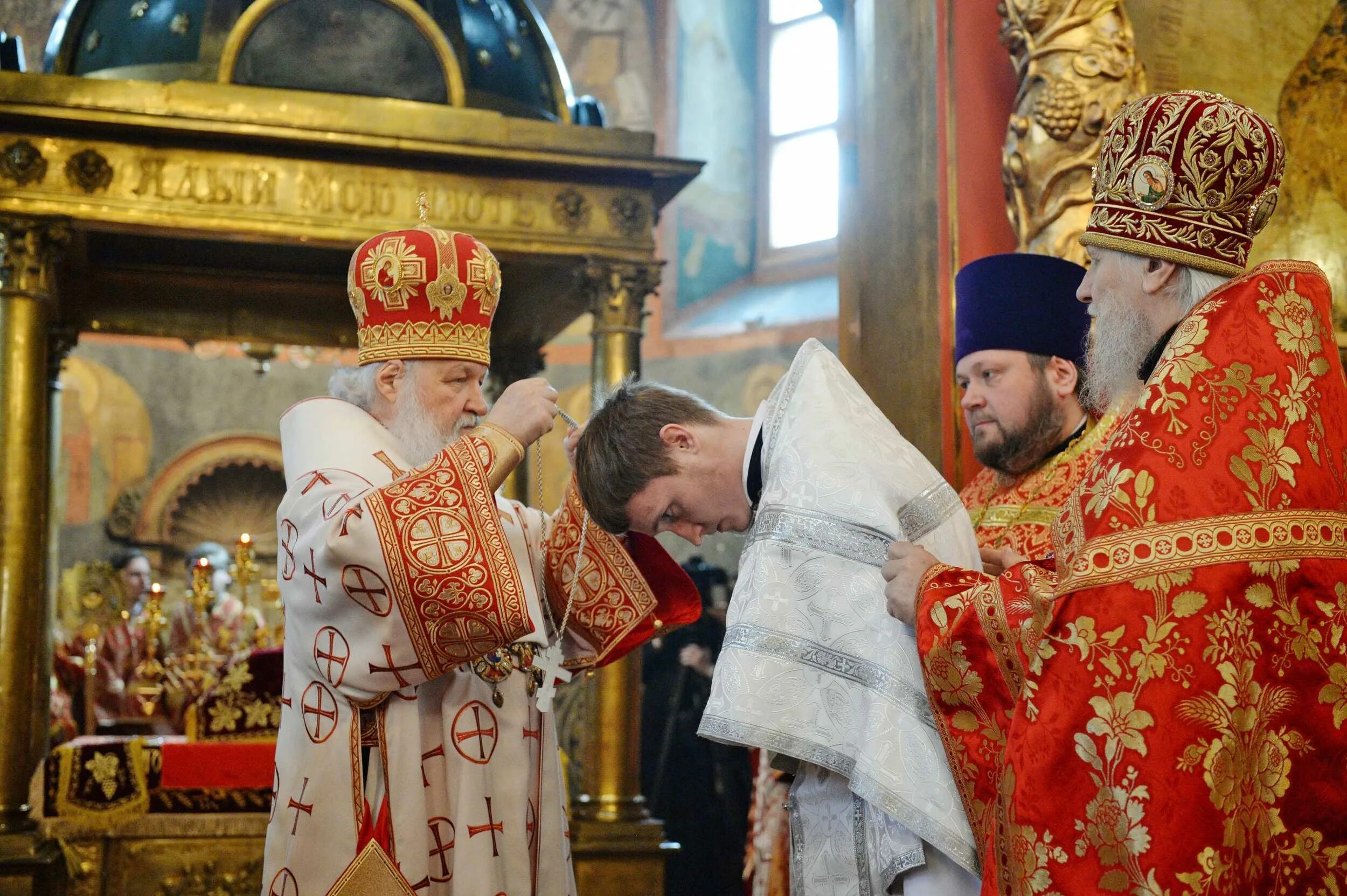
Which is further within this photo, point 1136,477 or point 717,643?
point 717,643

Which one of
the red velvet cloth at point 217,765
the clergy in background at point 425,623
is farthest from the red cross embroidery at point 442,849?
the red velvet cloth at point 217,765

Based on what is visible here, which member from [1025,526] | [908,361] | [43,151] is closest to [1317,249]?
[908,361]

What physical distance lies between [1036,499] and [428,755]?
5.00 ft

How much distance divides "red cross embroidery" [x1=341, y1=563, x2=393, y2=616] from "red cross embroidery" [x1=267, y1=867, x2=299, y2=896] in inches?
21.6

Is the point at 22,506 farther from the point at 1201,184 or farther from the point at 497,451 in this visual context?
the point at 1201,184

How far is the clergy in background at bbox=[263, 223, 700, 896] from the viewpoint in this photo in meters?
2.69

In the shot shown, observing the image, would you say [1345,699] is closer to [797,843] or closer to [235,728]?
[797,843]

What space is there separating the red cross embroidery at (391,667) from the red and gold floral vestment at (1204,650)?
1171mm

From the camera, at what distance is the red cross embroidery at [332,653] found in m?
2.72

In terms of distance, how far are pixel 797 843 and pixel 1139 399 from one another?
91 cm

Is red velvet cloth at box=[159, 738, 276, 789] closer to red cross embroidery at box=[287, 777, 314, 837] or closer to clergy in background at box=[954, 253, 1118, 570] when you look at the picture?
red cross embroidery at box=[287, 777, 314, 837]

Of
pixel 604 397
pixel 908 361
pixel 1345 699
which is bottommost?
pixel 1345 699

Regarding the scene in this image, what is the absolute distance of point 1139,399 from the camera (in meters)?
2.05

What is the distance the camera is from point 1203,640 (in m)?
1.93
